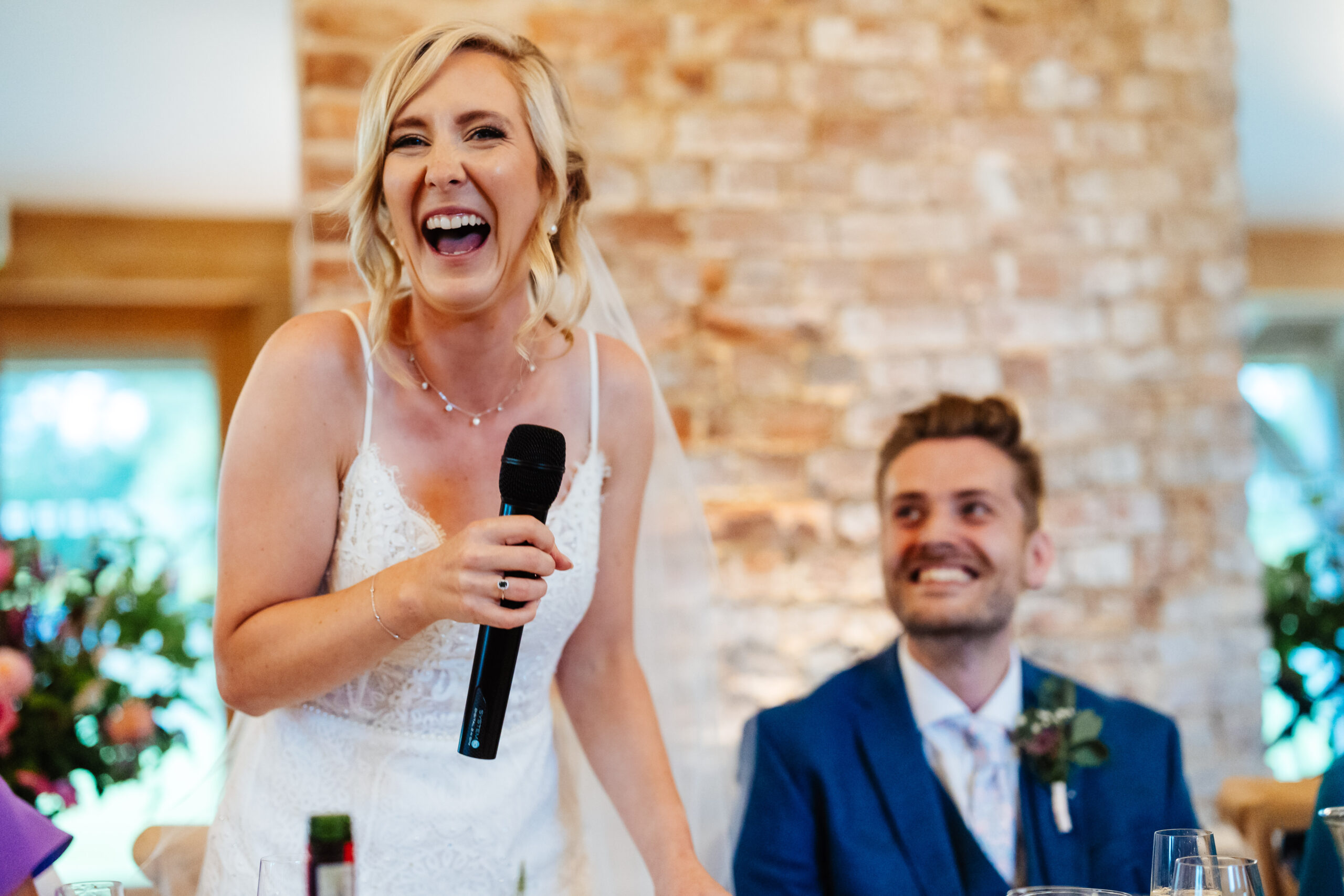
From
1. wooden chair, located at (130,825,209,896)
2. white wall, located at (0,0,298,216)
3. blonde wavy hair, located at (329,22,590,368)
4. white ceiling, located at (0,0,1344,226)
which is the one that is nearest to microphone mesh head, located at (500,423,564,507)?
blonde wavy hair, located at (329,22,590,368)

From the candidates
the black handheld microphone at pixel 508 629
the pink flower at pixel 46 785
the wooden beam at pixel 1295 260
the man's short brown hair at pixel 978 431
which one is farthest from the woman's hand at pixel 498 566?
the wooden beam at pixel 1295 260

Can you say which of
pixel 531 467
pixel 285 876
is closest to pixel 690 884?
pixel 285 876

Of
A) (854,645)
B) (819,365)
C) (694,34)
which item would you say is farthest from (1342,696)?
(694,34)

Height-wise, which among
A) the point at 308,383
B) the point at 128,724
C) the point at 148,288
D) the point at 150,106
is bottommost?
the point at 128,724

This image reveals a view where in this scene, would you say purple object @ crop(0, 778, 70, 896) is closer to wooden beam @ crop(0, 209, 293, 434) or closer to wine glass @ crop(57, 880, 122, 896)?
wine glass @ crop(57, 880, 122, 896)

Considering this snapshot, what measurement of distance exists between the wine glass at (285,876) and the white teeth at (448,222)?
632mm

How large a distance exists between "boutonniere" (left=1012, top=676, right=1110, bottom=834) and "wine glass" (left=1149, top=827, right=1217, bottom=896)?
0.76 meters

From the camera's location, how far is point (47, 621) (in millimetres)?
2125

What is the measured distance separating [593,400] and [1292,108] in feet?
13.6

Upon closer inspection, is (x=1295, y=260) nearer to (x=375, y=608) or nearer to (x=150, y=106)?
(x=150, y=106)

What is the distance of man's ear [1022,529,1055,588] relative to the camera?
2.09 metres

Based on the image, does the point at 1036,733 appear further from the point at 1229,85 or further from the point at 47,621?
the point at 1229,85

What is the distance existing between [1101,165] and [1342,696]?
1598 millimetres

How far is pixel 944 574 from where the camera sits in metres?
1.97
